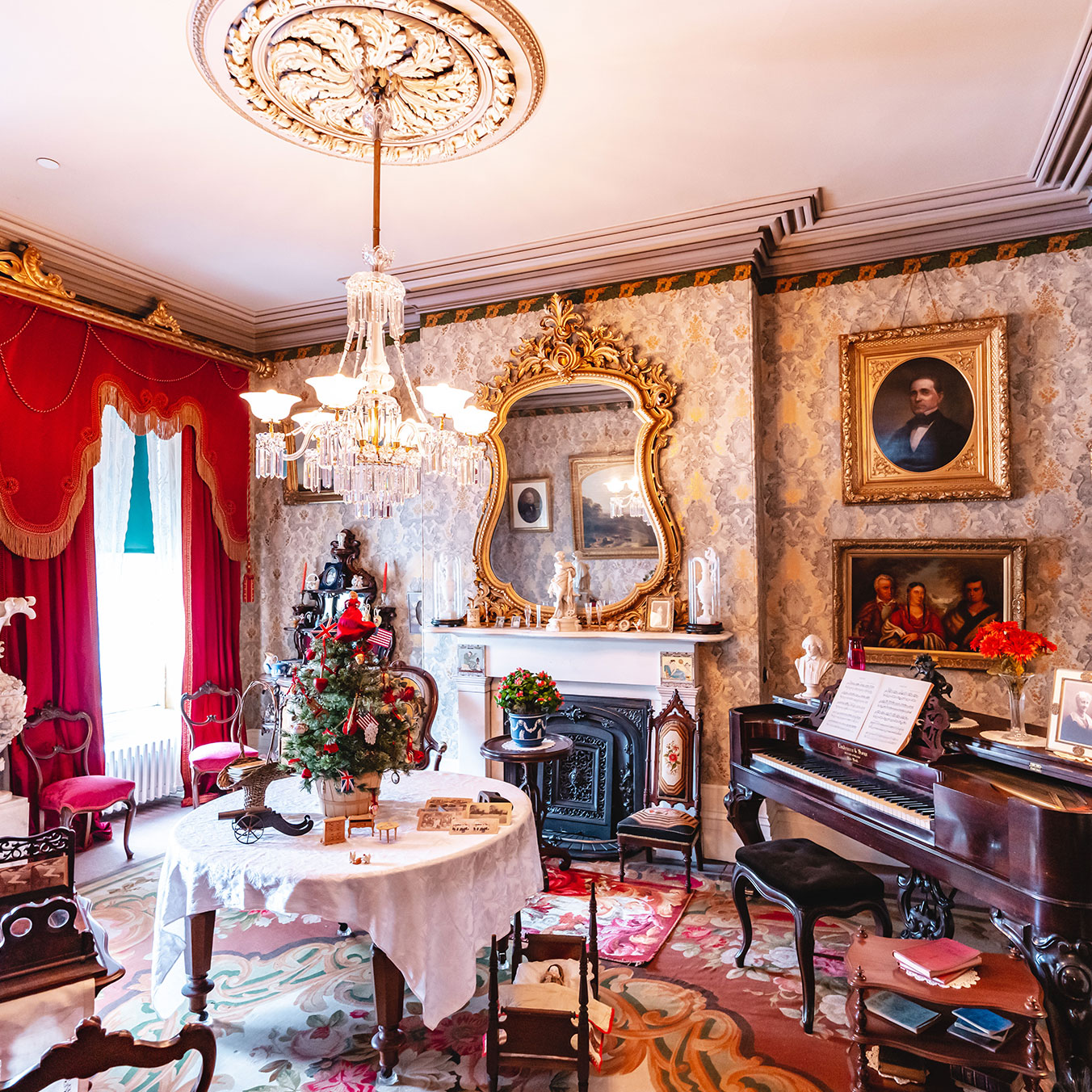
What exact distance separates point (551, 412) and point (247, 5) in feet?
9.15

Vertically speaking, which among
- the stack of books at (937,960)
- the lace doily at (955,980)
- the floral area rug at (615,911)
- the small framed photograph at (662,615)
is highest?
the small framed photograph at (662,615)

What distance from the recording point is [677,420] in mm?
4672

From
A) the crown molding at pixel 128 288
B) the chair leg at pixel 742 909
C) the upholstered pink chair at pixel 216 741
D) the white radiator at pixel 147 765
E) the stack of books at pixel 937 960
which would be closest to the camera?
the stack of books at pixel 937 960

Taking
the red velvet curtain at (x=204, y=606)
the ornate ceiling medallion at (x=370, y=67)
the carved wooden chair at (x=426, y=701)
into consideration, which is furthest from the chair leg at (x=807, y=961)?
the red velvet curtain at (x=204, y=606)

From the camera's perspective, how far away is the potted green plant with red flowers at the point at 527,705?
13.5 feet

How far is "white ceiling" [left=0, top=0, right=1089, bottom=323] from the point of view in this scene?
2760 millimetres

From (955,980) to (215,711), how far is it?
5.18 metres

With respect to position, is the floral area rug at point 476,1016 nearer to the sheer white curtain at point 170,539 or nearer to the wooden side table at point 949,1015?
the wooden side table at point 949,1015

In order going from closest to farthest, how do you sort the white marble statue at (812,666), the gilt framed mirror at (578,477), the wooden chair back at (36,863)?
the wooden chair back at (36,863) → the white marble statue at (812,666) → the gilt framed mirror at (578,477)

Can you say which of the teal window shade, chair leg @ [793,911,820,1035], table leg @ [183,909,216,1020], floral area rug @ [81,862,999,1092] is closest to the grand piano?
chair leg @ [793,911,820,1035]

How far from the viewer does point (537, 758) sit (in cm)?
396

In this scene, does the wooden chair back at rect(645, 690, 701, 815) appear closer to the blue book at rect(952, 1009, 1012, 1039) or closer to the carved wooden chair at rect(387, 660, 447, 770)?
the carved wooden chair at rect(387, 660, 447, 770)

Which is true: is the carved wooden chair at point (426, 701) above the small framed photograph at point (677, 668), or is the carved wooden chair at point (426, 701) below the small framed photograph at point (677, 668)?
below

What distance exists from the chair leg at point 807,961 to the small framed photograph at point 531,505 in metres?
2.85
